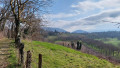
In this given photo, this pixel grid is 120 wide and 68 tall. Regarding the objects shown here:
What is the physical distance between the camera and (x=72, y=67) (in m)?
7.61

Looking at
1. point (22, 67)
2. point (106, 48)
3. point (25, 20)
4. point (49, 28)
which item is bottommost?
point (106, 48)

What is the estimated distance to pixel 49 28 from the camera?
992cm

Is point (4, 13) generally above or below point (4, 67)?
above

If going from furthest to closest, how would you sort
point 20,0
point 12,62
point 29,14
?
point 29,14, point 20,0, point 12,62

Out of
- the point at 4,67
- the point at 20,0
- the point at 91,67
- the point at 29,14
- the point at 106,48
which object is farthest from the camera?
the point at 106,48

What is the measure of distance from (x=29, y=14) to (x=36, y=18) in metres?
1.27

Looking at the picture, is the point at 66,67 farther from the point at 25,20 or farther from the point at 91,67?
the point at 25,20

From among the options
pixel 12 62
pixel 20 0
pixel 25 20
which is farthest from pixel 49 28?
pixel 12 62

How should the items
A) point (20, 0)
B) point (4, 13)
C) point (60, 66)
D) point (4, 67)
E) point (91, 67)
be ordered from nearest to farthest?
point (4, 67) < point (60, 66) < point (91, 67) < point (20, 0) < point (4, 13)

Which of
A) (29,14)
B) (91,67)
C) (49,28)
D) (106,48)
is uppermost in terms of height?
(29,14)

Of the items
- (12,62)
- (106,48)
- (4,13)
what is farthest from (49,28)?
(106,48)

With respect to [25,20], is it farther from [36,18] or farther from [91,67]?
[91,67]

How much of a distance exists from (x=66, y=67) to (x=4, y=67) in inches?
169

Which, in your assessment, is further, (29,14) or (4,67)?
(29,14)
